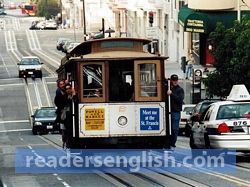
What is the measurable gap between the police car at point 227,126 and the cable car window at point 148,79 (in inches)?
71.3

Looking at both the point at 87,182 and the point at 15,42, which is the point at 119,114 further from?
the point at 15,42

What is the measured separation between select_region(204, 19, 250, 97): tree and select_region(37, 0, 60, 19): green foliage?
385 ft

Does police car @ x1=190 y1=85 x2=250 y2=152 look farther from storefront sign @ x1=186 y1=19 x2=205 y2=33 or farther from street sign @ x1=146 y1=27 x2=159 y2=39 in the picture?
street sign @ x1=146 y1=27 x2=159 y2=39

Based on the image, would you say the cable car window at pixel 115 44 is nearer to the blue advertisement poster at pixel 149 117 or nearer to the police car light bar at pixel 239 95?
the blue advertisement poster at pixel 149 117

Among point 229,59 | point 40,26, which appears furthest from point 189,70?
point 40,26

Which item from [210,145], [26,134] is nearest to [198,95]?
[26,134]

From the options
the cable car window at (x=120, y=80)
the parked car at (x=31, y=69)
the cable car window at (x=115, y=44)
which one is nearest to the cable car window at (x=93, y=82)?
the cable car window at (x=120, y=80)

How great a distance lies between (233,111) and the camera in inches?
806

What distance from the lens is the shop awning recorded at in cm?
5847

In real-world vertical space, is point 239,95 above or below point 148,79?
below

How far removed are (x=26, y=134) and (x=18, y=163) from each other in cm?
2209

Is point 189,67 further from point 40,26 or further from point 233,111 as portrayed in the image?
point 40,26

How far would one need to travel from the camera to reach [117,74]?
1909 centimetres

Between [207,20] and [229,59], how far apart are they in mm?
19735
